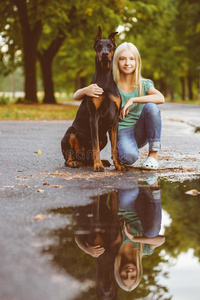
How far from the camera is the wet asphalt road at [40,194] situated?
217 centimetres

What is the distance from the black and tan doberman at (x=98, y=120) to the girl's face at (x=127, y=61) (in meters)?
0.35

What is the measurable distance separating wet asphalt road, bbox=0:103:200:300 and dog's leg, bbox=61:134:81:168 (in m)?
0.14

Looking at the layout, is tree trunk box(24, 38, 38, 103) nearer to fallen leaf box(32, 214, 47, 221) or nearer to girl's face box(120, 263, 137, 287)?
fallen leaf box(32, 214, 47, 221)

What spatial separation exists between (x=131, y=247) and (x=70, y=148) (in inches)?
115

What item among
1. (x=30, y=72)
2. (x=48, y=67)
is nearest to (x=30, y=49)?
(x=30, y=72)

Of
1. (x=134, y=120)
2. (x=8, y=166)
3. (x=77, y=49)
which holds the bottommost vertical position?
(x=8, y=166)

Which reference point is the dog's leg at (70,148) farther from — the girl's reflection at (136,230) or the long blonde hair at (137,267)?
the long blonde hair at (137,267)

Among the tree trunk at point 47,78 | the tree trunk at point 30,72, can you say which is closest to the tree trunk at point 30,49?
the tree trunk at point 30,72

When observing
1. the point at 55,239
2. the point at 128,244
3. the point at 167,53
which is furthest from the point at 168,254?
the point at 167,53

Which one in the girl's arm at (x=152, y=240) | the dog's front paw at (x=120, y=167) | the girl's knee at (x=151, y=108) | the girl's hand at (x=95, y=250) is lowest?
the dog's front paw at (x=120, y=167)

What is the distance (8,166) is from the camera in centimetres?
583

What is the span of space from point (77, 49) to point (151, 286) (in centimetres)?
2898

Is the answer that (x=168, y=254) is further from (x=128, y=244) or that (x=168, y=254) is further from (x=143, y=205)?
(x=143, y=205)

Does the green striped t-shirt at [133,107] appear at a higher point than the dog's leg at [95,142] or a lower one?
higher
